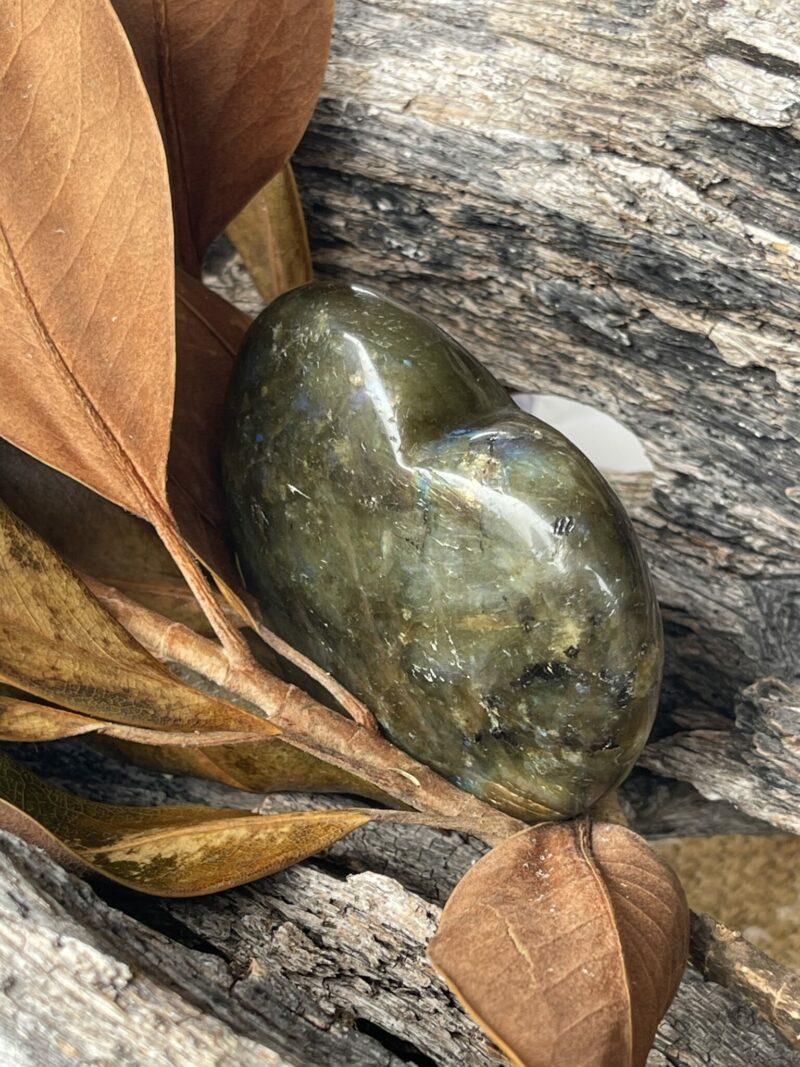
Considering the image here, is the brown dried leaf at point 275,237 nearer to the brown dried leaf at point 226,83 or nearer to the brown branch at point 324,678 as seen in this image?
the brown dried leaf at point 226,83

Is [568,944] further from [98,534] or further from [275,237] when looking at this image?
[275,237]

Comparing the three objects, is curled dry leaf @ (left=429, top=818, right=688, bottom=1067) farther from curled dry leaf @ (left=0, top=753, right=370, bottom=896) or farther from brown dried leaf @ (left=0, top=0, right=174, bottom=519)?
brown dried leaf @ (left=0, top=0, right=174, bottom=519)

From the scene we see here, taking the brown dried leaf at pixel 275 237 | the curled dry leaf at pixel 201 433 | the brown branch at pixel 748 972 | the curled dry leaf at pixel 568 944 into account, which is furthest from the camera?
the brown dried leaf at pixel 275 237

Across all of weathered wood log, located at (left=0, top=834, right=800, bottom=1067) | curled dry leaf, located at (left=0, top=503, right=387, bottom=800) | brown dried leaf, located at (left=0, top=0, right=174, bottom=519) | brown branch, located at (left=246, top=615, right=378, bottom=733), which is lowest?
weathered wood log, located at (left=0, top=834, right=800, bottom=1067)

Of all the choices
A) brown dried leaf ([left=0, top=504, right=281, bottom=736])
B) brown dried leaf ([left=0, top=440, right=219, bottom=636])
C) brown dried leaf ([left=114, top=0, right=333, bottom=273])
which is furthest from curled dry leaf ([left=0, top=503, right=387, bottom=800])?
brown dried leaf ([left=114, top=0, right=333, bottom=273])

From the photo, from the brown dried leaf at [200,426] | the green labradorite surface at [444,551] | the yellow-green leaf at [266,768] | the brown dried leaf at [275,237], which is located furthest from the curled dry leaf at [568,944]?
the brown dried leaf at [275,237]

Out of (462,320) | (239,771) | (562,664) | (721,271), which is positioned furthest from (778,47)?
(239,771)
